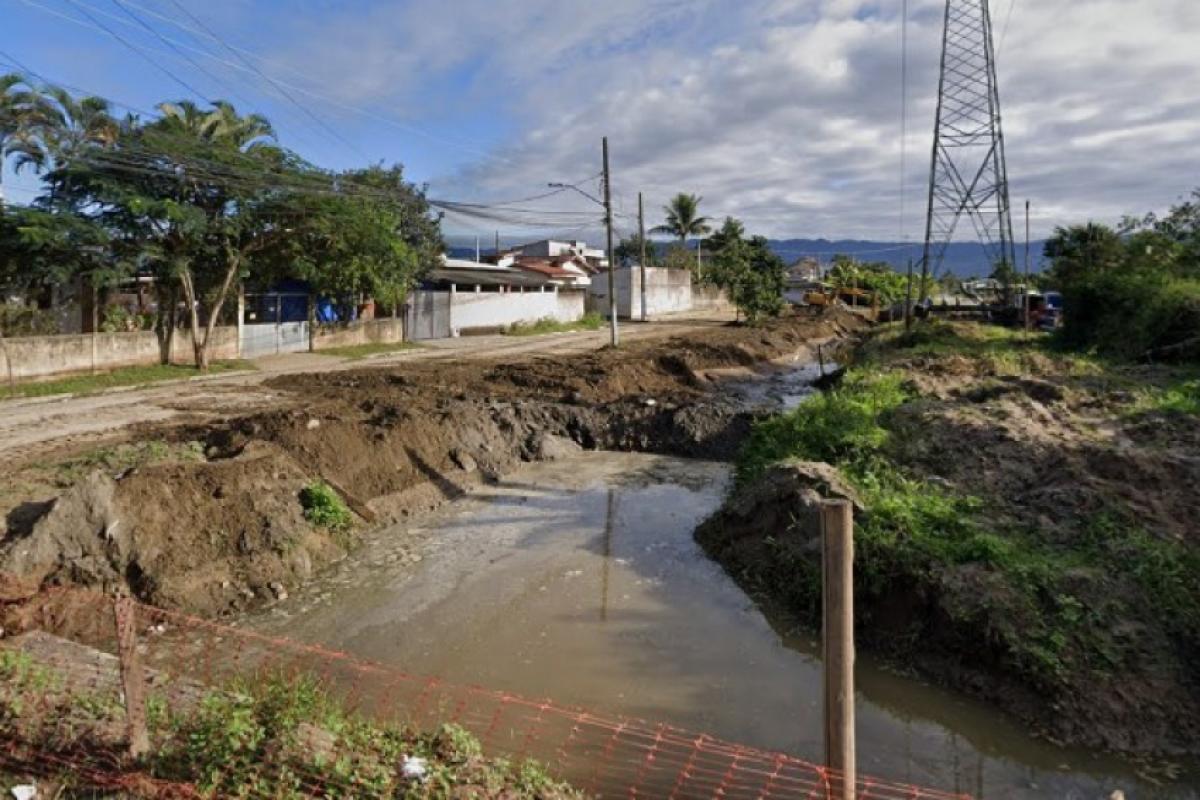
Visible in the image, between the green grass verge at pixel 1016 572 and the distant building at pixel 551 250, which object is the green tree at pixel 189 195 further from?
the distant building at pixel 551 250

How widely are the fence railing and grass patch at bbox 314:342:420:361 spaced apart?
21477mm

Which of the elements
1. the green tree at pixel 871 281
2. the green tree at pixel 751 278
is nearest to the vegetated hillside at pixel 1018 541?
the green tree at pixel 751 278

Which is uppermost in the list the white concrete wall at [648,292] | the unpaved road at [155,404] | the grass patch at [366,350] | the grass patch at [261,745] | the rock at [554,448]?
the white concrete wall at [648,292]

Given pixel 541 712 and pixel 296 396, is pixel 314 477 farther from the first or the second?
pixel 296 396

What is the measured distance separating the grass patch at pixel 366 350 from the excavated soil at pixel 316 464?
653 cm

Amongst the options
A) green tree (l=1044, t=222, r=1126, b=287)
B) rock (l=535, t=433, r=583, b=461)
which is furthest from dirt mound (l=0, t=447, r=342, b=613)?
green tree (l=1044, t=222, r=1126, b=287)

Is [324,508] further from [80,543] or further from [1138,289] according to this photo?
[1138,289]

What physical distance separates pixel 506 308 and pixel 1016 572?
35.4 m

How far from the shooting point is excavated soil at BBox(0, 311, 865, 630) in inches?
332

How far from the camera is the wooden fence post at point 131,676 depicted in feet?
14.5

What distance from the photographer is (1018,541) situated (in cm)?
833

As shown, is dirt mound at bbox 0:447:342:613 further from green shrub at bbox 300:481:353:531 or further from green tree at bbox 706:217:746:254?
green tree at bbox 706:217:746:254

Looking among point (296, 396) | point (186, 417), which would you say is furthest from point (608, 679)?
point (296, 396)

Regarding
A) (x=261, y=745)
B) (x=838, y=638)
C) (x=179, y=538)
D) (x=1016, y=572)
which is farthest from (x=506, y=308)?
(x=838, y=638)
